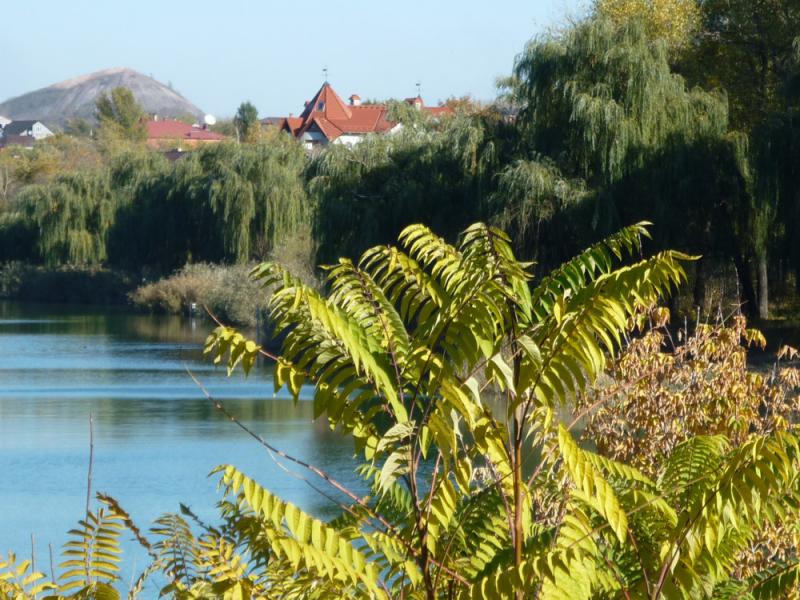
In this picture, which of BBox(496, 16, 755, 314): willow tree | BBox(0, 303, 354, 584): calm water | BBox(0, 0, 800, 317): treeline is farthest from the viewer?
BBox(496, 16, 755, 314): willow tree

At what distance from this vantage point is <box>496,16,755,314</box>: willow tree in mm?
20922

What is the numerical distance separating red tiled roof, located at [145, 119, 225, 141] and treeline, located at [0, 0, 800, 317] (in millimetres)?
94055

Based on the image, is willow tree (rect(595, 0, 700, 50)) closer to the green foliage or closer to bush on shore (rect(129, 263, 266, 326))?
bush on shore (rect(129, 263, 266, 326))

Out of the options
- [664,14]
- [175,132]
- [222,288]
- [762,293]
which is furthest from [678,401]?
[175,132]

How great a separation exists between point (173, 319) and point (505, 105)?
14.5 m

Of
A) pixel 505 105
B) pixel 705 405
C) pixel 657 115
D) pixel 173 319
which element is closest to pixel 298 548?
pixel 705 405

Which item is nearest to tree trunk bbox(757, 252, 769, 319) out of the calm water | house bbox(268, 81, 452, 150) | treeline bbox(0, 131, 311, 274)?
the calm water

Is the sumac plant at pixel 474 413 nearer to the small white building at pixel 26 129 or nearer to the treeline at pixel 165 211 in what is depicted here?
the treeline at pixel 165 211

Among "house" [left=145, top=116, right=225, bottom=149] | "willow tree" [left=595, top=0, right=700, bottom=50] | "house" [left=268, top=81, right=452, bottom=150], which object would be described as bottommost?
"willow tree" [left=595, top=0, right=700, bottom=50]

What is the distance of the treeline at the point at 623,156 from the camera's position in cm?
→ 2081

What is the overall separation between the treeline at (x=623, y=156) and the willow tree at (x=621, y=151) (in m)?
0.03

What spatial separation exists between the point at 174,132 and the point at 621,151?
111394 millimetres

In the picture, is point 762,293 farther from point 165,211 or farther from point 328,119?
point 328,119

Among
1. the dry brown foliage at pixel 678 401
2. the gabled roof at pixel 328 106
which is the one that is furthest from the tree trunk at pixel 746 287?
the gabled roof at pixel 328 106
